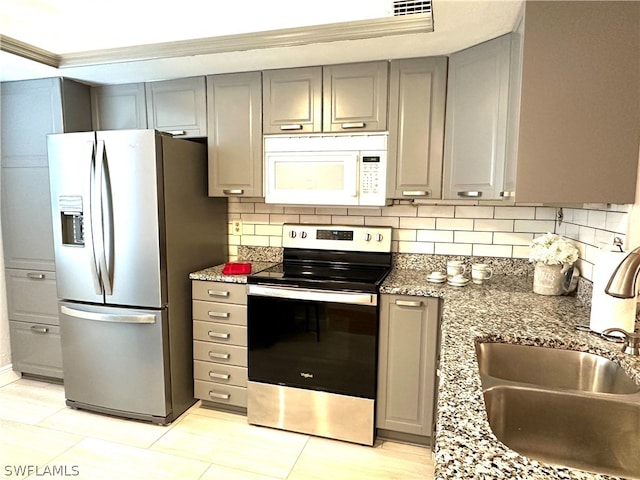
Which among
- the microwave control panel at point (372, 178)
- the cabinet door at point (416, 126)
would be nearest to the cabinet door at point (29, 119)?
the microwave control panel at point (372, 178)

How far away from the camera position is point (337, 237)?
2750mm

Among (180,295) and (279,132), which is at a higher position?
(279,132)

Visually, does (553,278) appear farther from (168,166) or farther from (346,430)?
(168,166)

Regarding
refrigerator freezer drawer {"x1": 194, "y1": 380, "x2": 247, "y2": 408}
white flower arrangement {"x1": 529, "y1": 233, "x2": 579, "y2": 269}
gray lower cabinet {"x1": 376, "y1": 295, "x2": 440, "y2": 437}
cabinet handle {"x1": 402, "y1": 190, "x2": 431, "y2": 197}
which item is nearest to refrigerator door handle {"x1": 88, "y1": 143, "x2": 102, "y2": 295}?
refrigerator freezer drawer {"x1": 194, "y1": 380, "x2": 247, "y2": 408}

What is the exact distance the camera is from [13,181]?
283 cm

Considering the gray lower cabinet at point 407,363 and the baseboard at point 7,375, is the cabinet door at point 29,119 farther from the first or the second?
the gray lower cabinet at point 407,363

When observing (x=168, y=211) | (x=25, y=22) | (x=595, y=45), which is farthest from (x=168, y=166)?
(x=595, y=45)

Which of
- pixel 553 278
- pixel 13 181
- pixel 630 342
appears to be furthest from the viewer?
pixel 13 181

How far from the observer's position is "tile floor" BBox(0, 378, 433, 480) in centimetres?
204

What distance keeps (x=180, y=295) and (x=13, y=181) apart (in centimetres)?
155

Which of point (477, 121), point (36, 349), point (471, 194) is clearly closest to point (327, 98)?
point (477, 121)

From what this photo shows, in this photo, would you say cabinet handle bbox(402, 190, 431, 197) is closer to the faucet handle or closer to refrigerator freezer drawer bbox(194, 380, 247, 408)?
the faucet handle

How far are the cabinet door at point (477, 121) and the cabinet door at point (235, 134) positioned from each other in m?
1.21

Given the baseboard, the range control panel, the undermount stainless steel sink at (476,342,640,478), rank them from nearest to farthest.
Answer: the undermount stainless steel sink at (476,342,640,478) < the range control panel < the baseboard
